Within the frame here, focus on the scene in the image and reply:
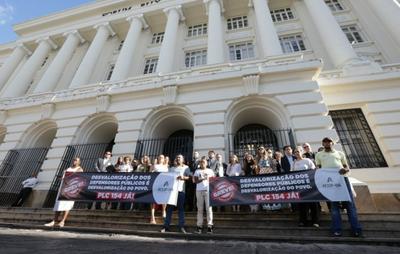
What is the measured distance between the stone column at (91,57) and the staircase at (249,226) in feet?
39.7

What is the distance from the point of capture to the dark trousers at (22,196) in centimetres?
1003

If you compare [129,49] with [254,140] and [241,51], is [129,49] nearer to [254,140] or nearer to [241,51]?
[241,51]

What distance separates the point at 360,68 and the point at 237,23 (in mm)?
11755

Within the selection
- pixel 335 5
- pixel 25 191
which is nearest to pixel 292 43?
pixel 335 5

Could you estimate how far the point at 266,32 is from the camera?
14.8m

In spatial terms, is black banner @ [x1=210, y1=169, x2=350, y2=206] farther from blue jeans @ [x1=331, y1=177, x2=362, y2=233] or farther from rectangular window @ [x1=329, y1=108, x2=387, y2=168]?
rectangular window @ [x1=329, y1=108, x2=387, y2=168]

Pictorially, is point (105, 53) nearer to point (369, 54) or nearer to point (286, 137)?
point (286, 137)

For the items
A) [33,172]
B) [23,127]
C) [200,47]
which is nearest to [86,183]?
[33,172]

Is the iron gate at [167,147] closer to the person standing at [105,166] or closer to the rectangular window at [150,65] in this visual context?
the person standing at [105,166]

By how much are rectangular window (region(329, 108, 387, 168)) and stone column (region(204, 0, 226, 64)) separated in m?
7.80

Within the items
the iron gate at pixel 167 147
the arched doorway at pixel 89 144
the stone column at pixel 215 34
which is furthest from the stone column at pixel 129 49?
the iron gate at pixel 167 147

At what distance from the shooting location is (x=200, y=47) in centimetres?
1836

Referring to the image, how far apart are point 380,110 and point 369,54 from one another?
6783mm

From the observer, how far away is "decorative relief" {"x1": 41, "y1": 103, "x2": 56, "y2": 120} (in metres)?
12.8
